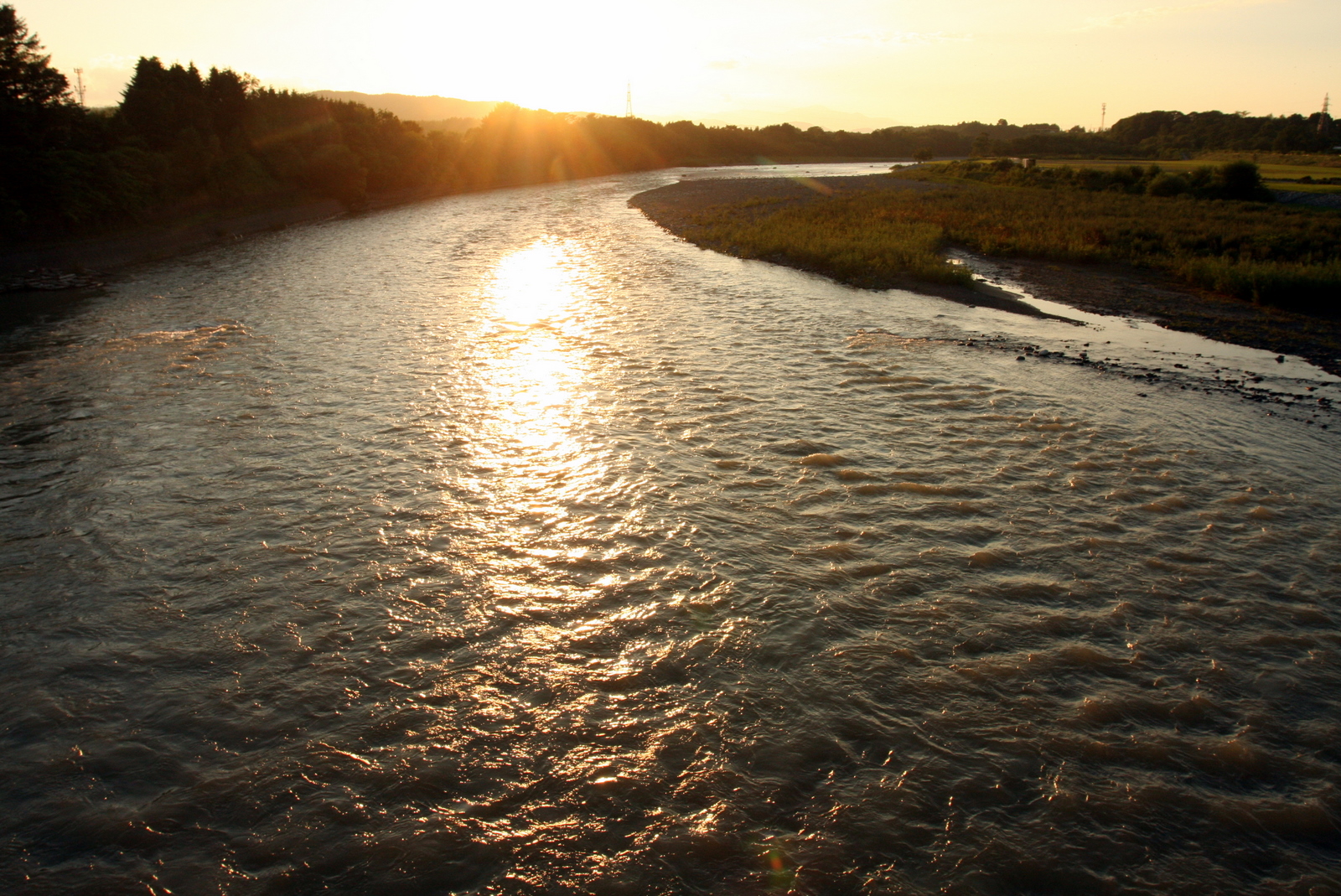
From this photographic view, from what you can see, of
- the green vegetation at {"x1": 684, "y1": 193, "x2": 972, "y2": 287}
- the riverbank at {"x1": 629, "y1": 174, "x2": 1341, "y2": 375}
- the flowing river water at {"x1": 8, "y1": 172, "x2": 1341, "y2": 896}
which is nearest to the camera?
the flowing river water at {"x1": 8, "y1": 172, "x2": 1341, "y2": 896}

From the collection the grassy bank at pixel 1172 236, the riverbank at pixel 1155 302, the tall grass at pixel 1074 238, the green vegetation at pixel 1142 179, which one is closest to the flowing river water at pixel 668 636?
the riverbank at pixel 1155 302

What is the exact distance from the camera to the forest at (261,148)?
112 ft

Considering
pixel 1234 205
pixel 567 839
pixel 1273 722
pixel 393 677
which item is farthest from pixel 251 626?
pixel 1234 205

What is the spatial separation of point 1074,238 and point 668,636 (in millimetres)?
30826

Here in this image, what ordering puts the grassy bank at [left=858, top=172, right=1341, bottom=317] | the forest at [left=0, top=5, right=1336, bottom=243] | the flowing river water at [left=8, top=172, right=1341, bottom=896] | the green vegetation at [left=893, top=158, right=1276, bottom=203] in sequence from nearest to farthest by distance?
the flowing river water at [left=8, top=172, right=1341, bottom=896]
the grassy bank at [left=858, top=172, right=1341, bottom=317]
the forest at [left=0, top=5, right=1336, bottom=243]
the green vegetation at [left=893, top=158, right=1276, bottom=203]

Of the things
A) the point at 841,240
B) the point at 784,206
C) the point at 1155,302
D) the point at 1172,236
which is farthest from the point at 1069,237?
the point at 784,206

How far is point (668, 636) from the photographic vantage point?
736 centimetres

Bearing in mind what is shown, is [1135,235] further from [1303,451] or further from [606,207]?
[606,207]

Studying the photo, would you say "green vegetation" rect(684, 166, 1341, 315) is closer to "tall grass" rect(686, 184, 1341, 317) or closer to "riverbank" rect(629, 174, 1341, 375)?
"tall grass" rect(686, 184, 1341, 317)

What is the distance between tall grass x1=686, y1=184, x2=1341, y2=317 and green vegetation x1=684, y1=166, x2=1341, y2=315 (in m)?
0.05

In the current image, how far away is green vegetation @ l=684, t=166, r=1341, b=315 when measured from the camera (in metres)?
23.4

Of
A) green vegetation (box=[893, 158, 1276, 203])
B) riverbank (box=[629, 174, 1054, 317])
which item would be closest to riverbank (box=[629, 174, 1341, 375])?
riverbank (box=[629, 174, 1054, 317])

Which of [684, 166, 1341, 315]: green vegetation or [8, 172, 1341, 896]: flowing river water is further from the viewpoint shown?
[684, 166, 1341, 315]: green vegetation

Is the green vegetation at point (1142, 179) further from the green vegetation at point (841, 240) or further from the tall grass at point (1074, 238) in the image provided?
the green vegetation at point (841, 240)
